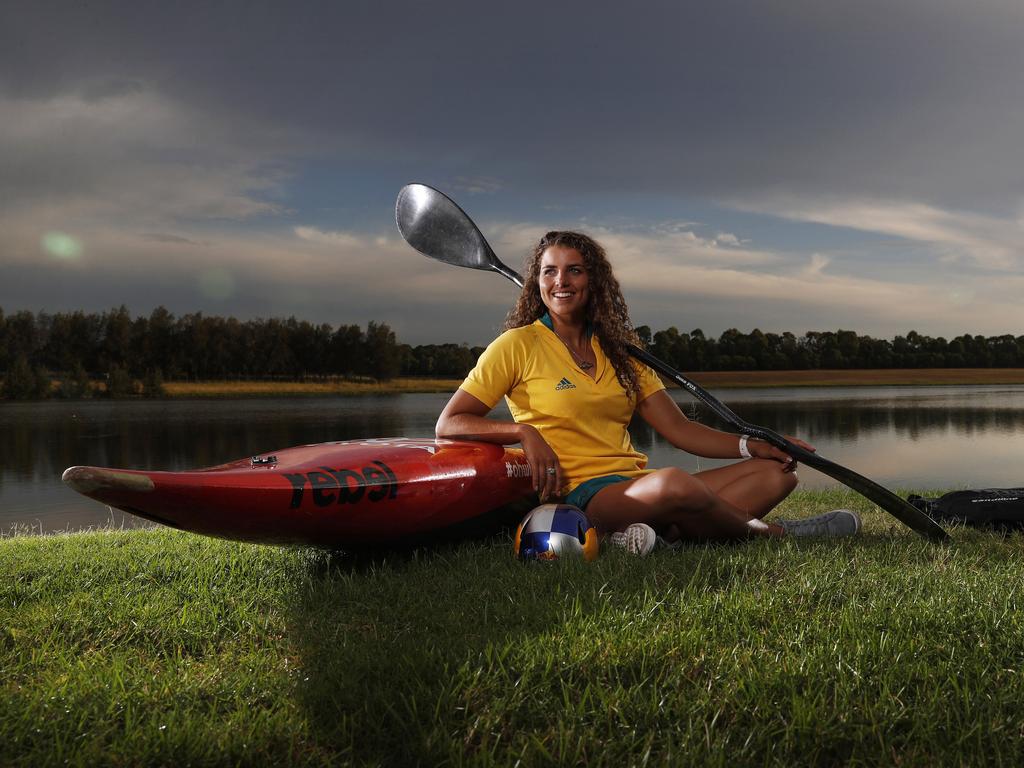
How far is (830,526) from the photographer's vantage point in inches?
152

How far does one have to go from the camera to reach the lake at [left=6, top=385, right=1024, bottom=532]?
1287 centimetres

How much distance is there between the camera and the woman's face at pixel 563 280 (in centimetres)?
364

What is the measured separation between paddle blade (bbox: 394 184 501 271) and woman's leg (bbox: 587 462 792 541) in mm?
2078

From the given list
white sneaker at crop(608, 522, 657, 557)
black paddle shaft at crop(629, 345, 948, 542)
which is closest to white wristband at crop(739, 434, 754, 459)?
black paddle shaft at crop(629, 345, 948, 542)

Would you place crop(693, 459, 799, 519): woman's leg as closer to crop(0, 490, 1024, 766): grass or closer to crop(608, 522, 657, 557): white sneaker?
crop(0, 490, 1024, 766): grass

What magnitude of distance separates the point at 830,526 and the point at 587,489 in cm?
131

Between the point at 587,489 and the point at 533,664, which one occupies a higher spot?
the point at 587,489

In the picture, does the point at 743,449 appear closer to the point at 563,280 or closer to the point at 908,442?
the point at 563,280

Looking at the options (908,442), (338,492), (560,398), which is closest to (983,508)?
(560,398)

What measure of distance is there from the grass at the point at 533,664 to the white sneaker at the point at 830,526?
1.91 ft

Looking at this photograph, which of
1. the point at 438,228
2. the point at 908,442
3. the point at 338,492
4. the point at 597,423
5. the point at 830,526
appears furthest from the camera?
the point at 908,442

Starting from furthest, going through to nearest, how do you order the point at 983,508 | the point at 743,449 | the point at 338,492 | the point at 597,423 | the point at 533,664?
the point at 983,508, the point at 743,449, the point at 597,423, the point at 338,492, the point at 533,664

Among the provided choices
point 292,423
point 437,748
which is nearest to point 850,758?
point 437,748

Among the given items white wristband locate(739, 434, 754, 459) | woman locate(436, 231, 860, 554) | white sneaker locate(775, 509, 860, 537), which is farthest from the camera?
white sneaker locate(775, 509, 860, 537)
